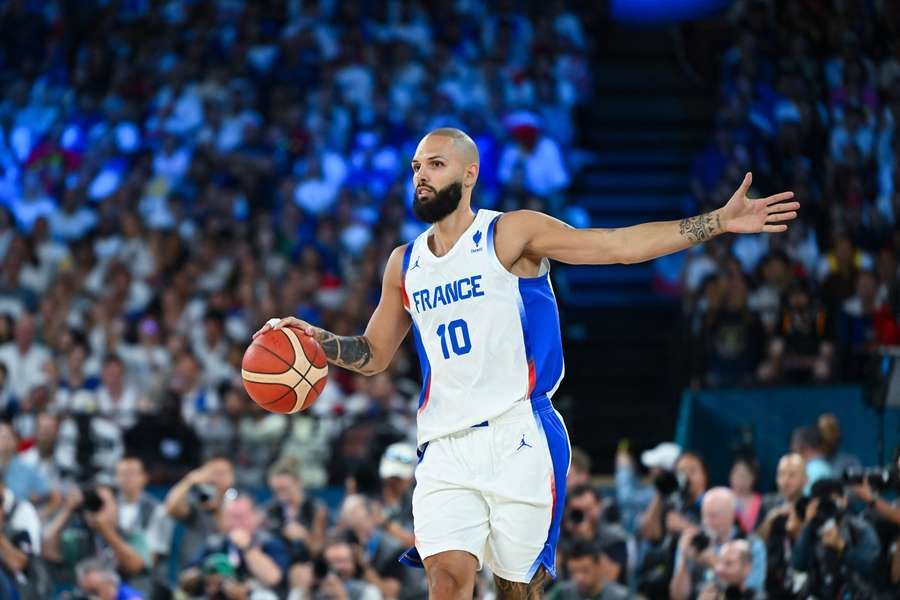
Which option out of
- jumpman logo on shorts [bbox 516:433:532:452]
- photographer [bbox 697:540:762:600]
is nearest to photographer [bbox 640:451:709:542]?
photographer [bbox 697:540:762:600]

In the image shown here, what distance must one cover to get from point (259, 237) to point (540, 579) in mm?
10452

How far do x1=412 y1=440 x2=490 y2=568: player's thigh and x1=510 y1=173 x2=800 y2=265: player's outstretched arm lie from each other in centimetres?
100

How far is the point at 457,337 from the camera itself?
678cm

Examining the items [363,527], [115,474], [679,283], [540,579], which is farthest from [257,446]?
[540,579]

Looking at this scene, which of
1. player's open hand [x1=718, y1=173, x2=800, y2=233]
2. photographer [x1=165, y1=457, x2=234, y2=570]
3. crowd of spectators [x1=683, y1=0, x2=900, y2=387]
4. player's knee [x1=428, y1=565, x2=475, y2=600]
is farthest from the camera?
crowd of spectators [x1=683, y1=0, x2=900, y2=387]

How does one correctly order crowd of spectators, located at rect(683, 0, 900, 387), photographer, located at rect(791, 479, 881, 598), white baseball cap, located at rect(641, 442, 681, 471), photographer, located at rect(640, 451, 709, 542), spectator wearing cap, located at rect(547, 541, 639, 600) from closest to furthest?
photographer, located at rect(791, 479, 881, 598), spectator wearing cap, located at rect(547, 541, 639, 600), photographer, located at rect(640, 451, 709, 542), white baseball cap, located at rect(641, 442, 681, 471), crowd of spectators, located at rect(683, 0, 900, 387)

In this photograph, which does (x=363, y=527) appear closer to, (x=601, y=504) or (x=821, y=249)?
(x=601, y=504)

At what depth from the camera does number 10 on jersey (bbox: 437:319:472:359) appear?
6762 millimetres

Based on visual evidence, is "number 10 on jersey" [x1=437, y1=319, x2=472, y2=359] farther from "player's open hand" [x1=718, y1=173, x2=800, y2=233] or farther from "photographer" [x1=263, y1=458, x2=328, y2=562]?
"photographer" [x1=263, y1=458, x2=328, y2=562]

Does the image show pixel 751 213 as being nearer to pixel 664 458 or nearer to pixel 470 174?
pixel 470 174

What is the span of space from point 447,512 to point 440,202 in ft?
4.39

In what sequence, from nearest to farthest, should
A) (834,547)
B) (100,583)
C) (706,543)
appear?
(834,547) < (706,543) < (100,583)

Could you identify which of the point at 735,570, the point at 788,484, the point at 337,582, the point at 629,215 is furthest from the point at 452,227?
the point at 629,215

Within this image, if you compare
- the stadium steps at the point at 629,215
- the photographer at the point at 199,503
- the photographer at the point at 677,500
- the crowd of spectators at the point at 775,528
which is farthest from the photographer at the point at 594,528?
the photographer at the point at 199,503
